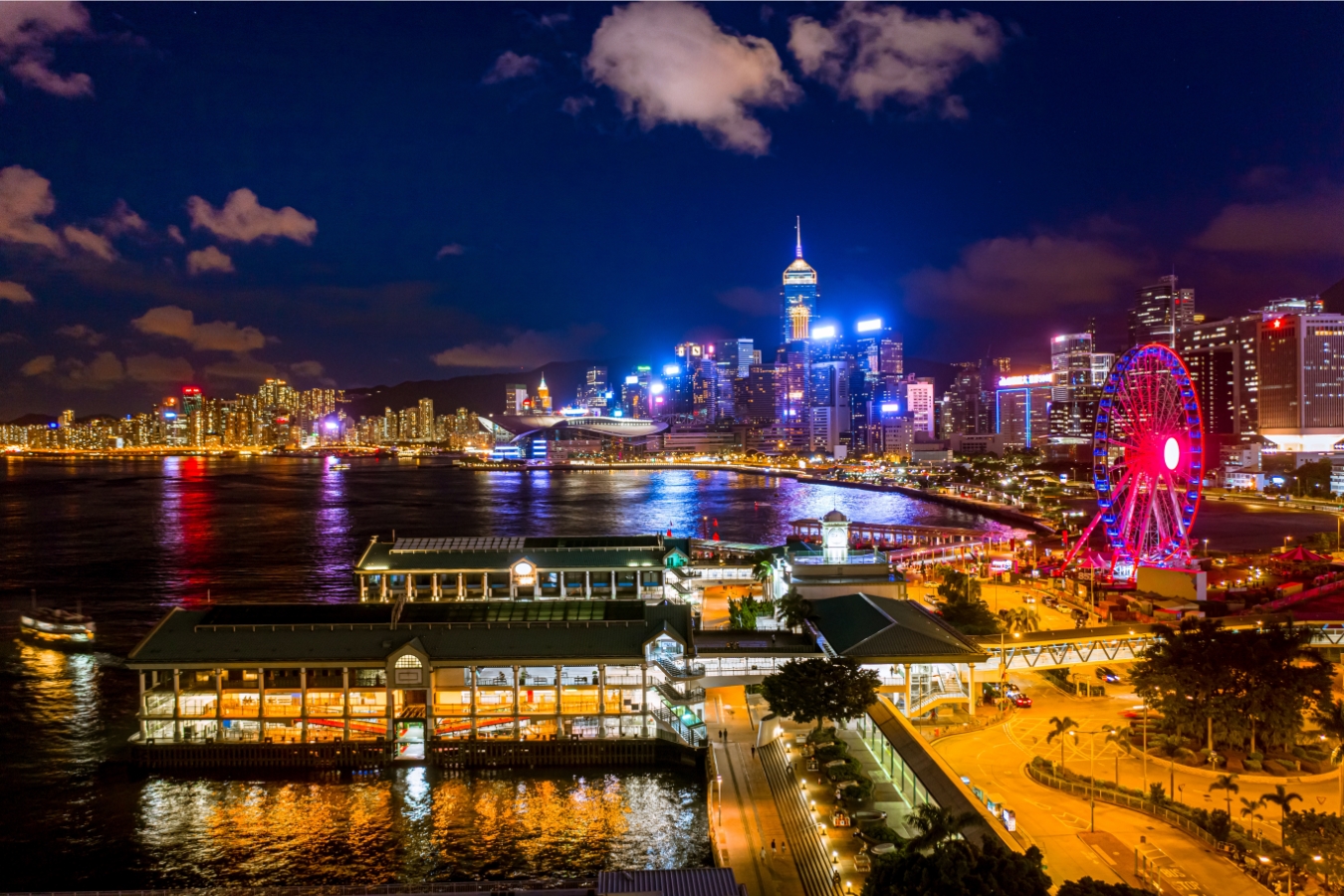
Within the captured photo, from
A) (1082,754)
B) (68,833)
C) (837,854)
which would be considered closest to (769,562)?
(1082,754)

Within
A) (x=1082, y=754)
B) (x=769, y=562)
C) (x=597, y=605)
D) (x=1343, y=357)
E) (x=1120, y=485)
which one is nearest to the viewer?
(x=1082, y=754)

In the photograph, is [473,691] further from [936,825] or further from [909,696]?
[936,825]

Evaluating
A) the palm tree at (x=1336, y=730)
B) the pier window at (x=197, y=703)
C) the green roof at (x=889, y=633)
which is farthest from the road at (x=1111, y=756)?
the pier window at (x=197, y=703)

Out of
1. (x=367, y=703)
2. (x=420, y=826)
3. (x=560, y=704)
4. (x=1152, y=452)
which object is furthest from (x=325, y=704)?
(x=1152, y=452)

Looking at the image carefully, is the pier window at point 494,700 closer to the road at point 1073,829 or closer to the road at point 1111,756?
the road at point 1073,829

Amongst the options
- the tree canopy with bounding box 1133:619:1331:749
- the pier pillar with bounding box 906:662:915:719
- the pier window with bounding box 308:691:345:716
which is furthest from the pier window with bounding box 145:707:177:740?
the tree canopy with bounding box 1133:619:1331:749

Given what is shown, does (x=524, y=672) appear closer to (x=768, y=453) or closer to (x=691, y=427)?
(x=768, y=453)
